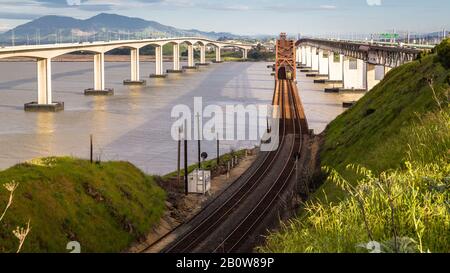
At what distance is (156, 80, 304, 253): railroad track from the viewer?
22342 mm

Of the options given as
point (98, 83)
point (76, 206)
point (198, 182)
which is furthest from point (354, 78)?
point (76, 206)

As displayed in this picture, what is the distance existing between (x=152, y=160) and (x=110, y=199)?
57.6 feet

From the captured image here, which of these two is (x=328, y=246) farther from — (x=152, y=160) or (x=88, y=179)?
(x=152, y=160)

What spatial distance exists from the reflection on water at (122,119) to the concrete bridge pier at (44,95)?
1.36 m

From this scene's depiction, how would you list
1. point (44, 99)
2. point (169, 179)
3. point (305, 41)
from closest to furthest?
point (169, 179) < point (44, 99) < point (305, 41)

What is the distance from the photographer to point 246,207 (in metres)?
27.8

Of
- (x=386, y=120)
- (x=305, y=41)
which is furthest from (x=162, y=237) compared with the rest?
(x=305, y=41)

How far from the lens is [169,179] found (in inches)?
1347

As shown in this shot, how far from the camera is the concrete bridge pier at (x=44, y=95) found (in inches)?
2773

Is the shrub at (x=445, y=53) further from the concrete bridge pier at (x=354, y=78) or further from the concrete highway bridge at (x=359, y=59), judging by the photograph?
the concrete bridge pier at (x=354, y=78)

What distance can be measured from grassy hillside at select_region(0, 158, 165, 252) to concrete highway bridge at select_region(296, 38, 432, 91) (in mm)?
28212

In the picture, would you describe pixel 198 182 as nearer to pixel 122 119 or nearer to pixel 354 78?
pixel 122 119

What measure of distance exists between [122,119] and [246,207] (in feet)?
120

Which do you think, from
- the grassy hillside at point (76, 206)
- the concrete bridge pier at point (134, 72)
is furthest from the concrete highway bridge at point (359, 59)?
the concrete bridge pier at point (134, 72)
